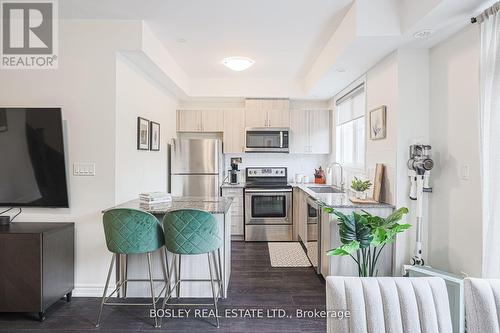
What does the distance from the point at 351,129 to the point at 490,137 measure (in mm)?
2541

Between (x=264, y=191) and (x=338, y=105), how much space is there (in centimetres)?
193

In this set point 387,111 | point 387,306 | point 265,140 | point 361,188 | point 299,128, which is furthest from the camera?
point 299,128

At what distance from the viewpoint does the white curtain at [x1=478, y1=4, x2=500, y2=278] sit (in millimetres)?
2025

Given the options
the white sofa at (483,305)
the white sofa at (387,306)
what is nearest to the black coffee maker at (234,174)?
the white sofa at (387,306)

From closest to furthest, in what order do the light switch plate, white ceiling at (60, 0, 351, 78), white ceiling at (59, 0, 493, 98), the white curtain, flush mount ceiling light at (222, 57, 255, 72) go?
the white curtain → the light switch plate → white ceiling at (59, 0, 493, 98) → white ceiling at (60, 0, 351, 78) → flush mount ceiling light at (222, 57, 255, 72)

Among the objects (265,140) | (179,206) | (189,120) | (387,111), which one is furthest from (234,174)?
(387,111)

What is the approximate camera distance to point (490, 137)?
2082 millimetres

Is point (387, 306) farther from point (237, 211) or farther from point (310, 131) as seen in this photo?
point (310, 131)

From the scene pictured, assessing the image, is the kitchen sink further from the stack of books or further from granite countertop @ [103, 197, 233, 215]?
the stack of books

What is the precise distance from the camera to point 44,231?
2.55 m

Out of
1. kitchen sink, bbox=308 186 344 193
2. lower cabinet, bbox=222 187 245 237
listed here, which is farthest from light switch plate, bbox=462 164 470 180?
lower cabinet, bbox=222 187 245 237

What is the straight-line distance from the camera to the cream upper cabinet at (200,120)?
5.42 m

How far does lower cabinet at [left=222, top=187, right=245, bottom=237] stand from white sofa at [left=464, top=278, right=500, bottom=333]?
3.96m

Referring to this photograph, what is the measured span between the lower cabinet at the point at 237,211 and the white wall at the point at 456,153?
2.90m
